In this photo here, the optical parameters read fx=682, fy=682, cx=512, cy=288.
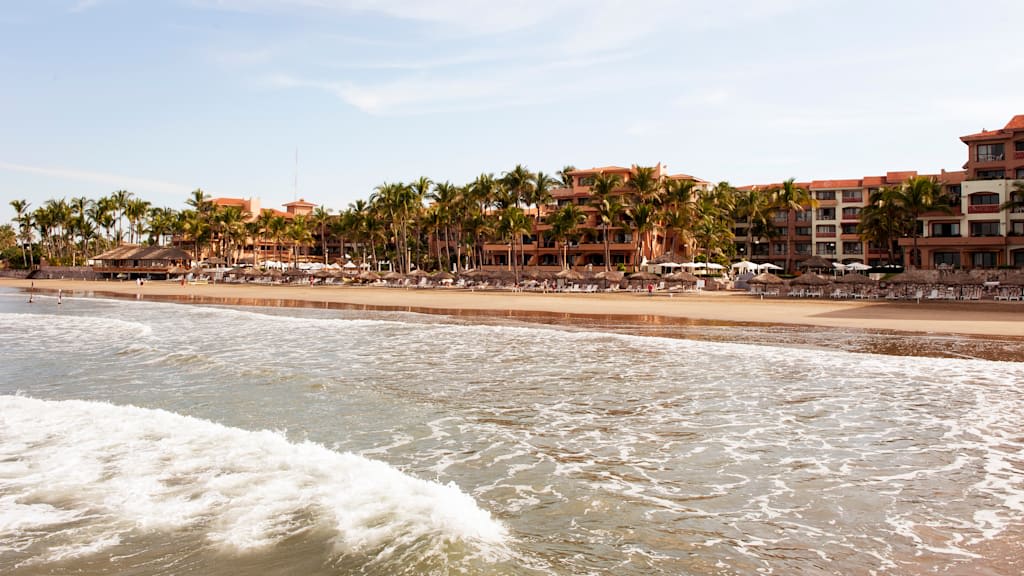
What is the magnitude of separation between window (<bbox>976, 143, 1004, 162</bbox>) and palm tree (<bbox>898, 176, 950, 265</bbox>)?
439 cm

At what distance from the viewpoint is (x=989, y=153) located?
57.4 meters

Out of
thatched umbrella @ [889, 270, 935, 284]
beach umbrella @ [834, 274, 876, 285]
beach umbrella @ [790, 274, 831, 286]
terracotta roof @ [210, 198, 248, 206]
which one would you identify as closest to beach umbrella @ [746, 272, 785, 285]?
beach umbrella @ [790, 274, 831, 286]

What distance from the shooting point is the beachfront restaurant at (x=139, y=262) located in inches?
3612

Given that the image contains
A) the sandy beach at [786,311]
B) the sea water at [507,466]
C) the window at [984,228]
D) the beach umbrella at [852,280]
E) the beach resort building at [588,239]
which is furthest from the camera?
the beach resort building at [588,239]

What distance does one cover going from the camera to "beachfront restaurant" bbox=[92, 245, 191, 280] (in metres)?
91.8

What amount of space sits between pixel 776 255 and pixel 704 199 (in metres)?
17.5

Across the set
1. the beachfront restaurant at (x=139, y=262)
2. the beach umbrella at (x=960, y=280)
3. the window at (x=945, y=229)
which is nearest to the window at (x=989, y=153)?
the window at (x=945, y=229)

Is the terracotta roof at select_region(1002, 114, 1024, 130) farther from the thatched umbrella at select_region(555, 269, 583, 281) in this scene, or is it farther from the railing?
the thatched umbrella at select_region(555, 269, 583, 281)

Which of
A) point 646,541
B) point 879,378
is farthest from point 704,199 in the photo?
point 646,541

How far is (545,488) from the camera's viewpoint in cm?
753

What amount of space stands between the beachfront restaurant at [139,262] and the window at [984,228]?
298 feet

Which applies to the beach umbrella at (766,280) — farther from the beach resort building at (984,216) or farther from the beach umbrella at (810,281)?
the beach resort building at (984,216)

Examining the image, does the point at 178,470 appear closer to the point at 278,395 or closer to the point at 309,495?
the point at 309,495

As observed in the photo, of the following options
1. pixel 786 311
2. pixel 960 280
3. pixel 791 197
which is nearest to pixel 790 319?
pixel 786 311
